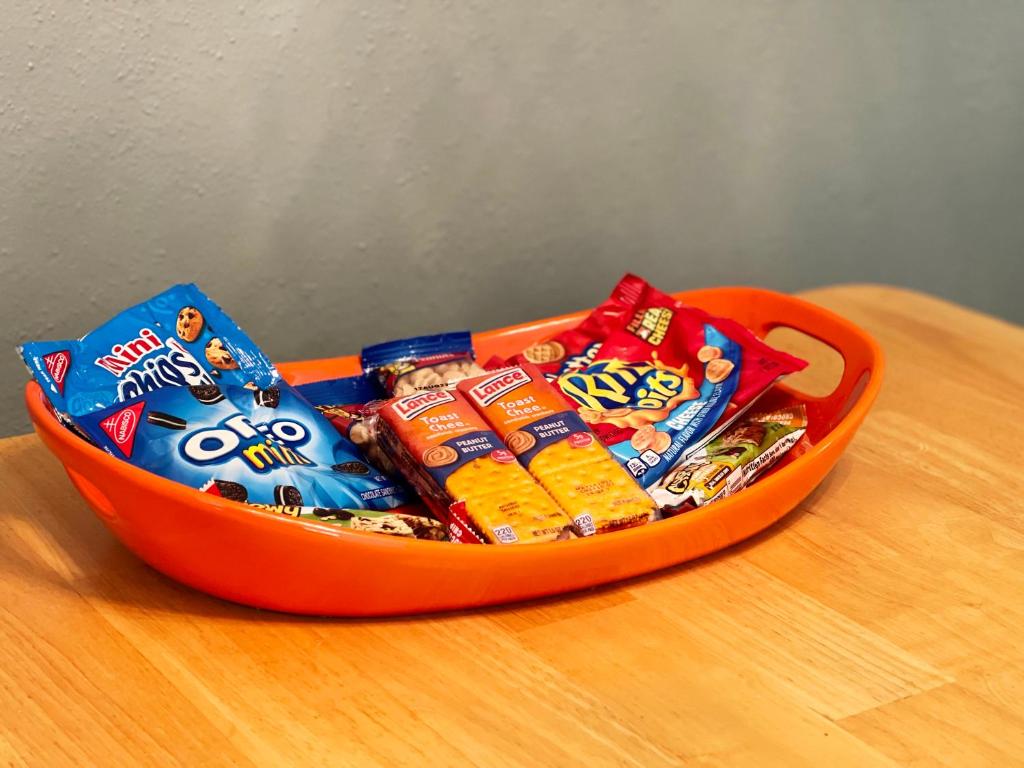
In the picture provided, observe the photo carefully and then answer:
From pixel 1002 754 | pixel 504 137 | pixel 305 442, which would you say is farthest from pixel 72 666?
pixel 504 137

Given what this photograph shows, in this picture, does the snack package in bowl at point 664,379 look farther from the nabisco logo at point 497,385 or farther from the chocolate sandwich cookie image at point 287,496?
the chocolate sandwich cookie image at point 287,496

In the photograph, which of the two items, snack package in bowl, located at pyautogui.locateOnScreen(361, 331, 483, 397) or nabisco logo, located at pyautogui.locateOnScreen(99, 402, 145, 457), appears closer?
nabisco logo, located at pyautogui.locateOnScreen(99, 402, 145, 457)

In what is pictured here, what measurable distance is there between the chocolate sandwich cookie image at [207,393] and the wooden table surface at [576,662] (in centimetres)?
12

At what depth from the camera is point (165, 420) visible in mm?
778

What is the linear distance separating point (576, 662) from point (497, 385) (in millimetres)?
240

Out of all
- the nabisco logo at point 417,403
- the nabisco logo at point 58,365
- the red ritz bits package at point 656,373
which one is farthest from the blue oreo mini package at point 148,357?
the red ritz bits package at point 656,373

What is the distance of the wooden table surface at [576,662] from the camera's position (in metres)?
0.63

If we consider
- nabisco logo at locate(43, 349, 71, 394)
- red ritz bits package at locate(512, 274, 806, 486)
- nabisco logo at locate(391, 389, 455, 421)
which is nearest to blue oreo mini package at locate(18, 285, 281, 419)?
nabisco logo at locate(43, 349, 71, 394)

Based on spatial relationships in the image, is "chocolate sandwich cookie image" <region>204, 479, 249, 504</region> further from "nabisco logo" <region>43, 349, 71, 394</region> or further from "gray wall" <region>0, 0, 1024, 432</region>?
"gray wall" <region>0, 0, 1024, 432</region>

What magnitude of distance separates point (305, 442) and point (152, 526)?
0.14 metres

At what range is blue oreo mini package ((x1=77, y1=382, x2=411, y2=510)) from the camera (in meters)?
0.76

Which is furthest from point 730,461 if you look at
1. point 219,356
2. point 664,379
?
point 219,356

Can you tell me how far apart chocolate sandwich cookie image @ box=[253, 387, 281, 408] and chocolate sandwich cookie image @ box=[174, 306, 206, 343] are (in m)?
0.07

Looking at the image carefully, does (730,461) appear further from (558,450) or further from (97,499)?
(97,499)
